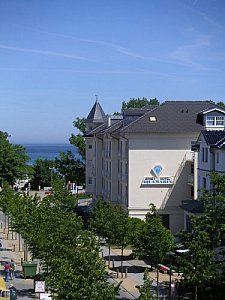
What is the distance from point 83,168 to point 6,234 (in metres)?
39.6

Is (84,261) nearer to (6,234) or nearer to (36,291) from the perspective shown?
(36,291)

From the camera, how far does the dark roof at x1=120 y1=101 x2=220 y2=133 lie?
193ft

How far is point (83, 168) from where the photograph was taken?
101 meters

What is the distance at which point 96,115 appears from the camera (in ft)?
264

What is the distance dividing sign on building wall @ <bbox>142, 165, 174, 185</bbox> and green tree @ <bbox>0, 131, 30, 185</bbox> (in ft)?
128

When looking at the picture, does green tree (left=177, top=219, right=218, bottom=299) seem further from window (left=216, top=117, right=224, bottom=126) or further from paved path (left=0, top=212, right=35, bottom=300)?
window (left=216, top=117, right=224, bottom=126)

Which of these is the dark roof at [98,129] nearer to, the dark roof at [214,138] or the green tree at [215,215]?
the dark roof at [214,138]

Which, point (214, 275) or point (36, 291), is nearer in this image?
point (214, 275)

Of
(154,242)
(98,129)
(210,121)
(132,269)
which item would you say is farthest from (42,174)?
(154,242)

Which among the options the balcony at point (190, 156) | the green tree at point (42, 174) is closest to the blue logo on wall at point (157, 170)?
the balcony at point (190, 156)

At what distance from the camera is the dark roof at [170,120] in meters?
58.9

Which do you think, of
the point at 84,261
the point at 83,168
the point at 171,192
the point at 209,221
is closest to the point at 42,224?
the point at 209,221

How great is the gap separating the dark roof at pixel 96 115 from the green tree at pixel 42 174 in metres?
38.3

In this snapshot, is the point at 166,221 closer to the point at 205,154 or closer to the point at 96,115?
A: the point at 205,154
